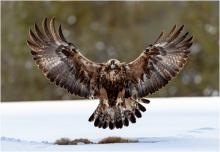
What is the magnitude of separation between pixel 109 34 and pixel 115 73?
5.17m

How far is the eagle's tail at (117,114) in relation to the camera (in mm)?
3203

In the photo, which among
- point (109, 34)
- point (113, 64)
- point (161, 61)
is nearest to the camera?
point (113, 64)

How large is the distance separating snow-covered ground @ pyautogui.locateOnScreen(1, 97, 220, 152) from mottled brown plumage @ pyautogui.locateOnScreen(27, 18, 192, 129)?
0.13 m

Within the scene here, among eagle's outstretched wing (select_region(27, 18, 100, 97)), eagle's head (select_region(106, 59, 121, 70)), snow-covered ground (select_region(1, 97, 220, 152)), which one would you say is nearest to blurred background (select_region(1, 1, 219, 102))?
snow-covered ground (select_region(1, 97, 220, 152))

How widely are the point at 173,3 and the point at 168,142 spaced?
5353mm

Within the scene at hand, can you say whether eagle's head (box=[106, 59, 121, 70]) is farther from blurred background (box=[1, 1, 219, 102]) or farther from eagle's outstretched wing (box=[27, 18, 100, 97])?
blurred background (box=[1, 1, 219, 102])

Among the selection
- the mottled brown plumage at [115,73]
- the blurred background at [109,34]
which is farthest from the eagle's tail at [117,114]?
the blurred background at [109,34]

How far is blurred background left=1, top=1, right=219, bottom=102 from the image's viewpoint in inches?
304

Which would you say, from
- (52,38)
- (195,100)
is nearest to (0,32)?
(195,100)

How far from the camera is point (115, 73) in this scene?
3156 mm

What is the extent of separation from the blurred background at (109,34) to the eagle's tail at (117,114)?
13.1 ft

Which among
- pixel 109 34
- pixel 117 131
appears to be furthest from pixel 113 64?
pixel 109 34

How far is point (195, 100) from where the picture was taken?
4.01 meters

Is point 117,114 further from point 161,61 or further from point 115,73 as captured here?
point 161,61
